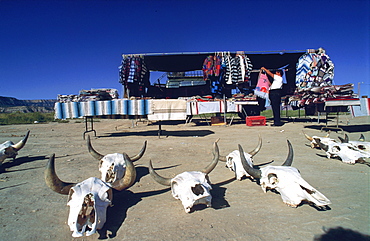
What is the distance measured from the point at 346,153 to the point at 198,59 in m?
12.7

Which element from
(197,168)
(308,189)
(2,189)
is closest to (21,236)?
(2,189)

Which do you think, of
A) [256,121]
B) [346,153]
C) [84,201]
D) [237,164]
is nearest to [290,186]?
[237,164]

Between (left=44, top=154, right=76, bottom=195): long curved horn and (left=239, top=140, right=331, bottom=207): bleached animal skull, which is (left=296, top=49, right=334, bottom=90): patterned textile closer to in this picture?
(left=239, top=140, right=331, bottom=207): bleached animal skull

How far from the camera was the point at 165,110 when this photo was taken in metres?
8.34

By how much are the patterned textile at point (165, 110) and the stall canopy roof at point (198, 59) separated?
762cm

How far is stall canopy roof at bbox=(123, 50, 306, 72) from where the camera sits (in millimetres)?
14625

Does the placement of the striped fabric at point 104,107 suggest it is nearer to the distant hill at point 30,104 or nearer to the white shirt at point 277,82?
the white shirt at point 277,82

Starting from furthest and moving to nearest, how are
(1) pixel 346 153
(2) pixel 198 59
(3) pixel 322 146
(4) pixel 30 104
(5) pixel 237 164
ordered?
(4) pixel 30 104 → (2) pixel 198 59 → (3) pixel 322 146 → (1) pixel 346 153 → (5) pixel 237 164

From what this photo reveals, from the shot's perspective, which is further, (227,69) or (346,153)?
(227,69)

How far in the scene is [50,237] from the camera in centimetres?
217

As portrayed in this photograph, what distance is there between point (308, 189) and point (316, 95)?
26.1ft

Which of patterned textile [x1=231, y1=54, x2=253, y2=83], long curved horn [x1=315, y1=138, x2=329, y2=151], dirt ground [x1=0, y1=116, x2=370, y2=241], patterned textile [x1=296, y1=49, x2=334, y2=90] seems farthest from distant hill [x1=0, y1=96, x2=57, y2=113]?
long curved horn [x1=315, y1=138, x2=329, y2=151]

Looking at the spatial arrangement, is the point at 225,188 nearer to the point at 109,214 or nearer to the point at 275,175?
the point at 275,175

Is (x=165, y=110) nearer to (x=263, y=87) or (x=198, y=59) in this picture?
(x=263, y=87)
